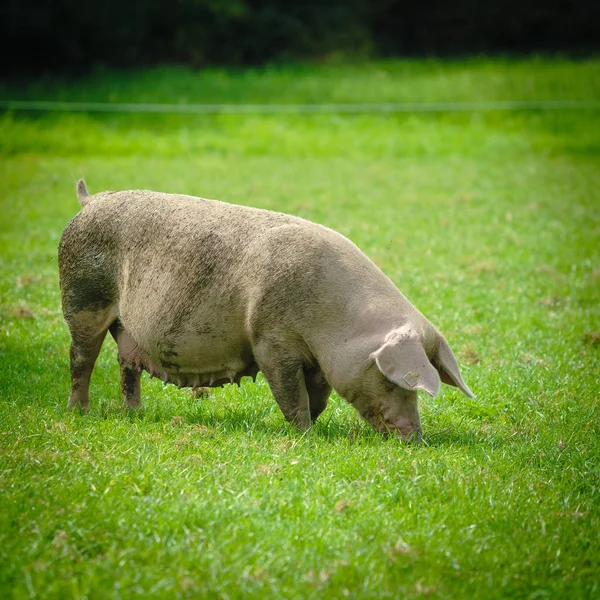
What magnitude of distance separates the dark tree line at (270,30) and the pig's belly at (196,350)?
1972cm

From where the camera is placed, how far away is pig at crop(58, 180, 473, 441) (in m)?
4.97

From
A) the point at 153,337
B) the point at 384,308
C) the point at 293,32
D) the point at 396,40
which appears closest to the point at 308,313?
the point at 384,308

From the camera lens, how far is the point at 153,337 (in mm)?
5336

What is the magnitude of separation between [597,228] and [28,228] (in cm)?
672

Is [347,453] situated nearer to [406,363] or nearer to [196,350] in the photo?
[406,363]

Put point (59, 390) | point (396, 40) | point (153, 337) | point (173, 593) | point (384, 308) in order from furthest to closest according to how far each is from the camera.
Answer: point (396, 40)
point (59, 390)
point (153, 337)
point (384, 308)
point (173, 593)

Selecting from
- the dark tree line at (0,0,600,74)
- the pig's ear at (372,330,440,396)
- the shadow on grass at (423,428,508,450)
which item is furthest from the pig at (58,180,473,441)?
the dark tree line at (0,0,600,74)

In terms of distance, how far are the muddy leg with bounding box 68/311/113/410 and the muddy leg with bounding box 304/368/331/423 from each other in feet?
4.31

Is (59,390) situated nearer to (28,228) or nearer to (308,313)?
(308,313)

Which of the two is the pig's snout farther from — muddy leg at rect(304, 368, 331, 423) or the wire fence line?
the wire fence line

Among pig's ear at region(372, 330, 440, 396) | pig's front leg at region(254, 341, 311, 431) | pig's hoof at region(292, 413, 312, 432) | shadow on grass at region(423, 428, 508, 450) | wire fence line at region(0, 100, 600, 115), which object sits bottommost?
wire fence line at region(0, 100, 600, 115)

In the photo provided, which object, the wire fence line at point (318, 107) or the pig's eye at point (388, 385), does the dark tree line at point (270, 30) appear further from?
the pig's eye at point (388, 385)

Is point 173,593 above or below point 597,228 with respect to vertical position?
above

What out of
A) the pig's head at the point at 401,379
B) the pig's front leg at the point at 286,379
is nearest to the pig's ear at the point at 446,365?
the pig's head at the point at 401,379
